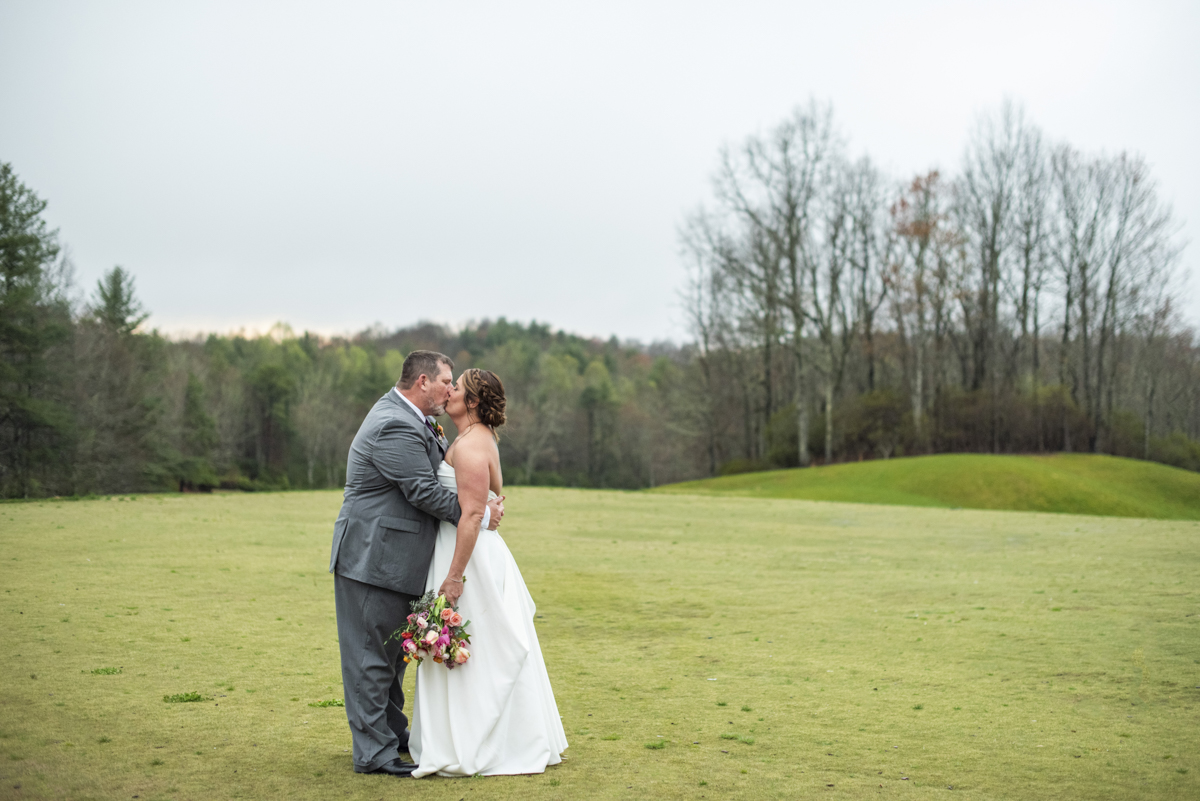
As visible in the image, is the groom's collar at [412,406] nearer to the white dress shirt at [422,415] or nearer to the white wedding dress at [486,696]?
the white dress shirt at [422,415]

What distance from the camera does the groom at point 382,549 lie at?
5.28m

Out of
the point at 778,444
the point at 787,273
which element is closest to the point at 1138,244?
the point at 787,273

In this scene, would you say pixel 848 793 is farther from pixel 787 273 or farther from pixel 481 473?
pixel 787 273

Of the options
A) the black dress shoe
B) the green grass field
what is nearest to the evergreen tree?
the green grass field

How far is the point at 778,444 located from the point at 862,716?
4824 centimetres

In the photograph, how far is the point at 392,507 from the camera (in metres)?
5.43

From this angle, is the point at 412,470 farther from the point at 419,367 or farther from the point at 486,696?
the point at 486,696

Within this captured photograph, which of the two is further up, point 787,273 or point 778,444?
point 787,273

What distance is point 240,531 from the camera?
18.2 metres

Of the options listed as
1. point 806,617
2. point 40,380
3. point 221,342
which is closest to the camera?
point 806,617

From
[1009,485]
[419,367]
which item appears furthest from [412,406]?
[1009,485]

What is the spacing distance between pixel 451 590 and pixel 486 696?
0.67 metres

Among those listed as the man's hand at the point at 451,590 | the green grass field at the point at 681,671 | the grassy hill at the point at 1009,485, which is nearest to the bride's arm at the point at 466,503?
the man's hand at the point at 451,590

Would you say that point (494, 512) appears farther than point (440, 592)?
Yes
